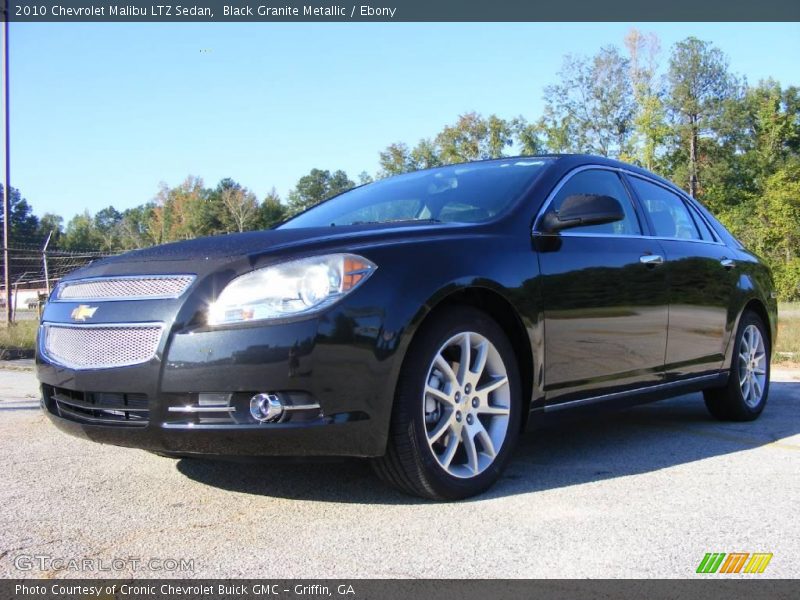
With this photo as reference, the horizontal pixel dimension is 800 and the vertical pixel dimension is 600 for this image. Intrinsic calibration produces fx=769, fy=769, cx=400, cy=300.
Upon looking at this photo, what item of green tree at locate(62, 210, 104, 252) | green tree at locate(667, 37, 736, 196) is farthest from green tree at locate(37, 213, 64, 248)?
green tree at locate(667, 37, 736, 196)

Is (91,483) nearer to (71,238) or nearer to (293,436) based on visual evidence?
(293,436)

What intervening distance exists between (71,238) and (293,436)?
269ft

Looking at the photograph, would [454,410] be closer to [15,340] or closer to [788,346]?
[788,346]

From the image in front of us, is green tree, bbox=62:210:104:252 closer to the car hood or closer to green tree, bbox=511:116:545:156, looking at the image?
green tree, bbox=511:116:545:156

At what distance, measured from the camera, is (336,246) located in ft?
9.73

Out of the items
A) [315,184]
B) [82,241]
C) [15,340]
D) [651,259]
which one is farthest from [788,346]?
[315,184]

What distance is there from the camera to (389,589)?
220 centimetres

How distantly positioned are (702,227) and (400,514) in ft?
11.2

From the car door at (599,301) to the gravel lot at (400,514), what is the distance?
0.44 meters

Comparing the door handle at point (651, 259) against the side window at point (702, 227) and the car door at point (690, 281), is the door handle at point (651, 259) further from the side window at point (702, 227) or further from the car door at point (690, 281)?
the side window at point (702, 227)

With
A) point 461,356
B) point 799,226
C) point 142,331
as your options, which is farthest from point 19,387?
point 799,226

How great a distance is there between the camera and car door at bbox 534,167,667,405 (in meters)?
3.61

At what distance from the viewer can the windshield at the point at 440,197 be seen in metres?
3.84

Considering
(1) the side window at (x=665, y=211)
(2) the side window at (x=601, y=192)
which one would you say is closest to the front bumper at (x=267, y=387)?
(2) the side window at (x=601, y=192)
